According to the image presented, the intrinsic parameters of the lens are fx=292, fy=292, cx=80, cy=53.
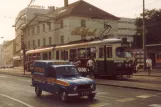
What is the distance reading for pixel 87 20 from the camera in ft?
195

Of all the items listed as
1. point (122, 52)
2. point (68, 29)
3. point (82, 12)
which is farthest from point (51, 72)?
point (82, 12)

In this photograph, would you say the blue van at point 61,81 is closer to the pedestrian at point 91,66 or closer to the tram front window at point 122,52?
the pedestrian at point 91,66

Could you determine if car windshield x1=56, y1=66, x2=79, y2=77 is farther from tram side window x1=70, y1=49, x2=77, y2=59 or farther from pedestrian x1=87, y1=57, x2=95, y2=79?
tram side window x1=70, y1=49, x2=77, y2=59

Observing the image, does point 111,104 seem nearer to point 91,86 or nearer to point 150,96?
point 91,86

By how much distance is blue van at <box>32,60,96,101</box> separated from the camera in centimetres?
1348

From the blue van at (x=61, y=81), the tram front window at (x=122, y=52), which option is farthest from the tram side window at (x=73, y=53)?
the blue van at (x=61, y=81)

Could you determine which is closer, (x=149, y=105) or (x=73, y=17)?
(x=149, y=105)

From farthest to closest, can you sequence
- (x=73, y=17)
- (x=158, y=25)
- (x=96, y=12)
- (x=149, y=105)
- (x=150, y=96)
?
1. (x=96, y=12)
2. (x=73, y=17)
3. (x=158, y=25)
4. (x=150, y=96)
5. (x=149, y=105)

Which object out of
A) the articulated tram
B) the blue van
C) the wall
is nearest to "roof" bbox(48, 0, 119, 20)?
the wall

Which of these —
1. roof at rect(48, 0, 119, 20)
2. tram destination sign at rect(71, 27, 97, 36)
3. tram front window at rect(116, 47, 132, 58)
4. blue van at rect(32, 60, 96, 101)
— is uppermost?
roof at rect(48, 0, 119, 20)

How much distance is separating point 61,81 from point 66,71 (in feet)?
4.08

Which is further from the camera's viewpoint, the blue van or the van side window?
the van side window

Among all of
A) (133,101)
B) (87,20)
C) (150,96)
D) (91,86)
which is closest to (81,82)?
(91,86)

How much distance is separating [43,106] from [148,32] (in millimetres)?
44629
